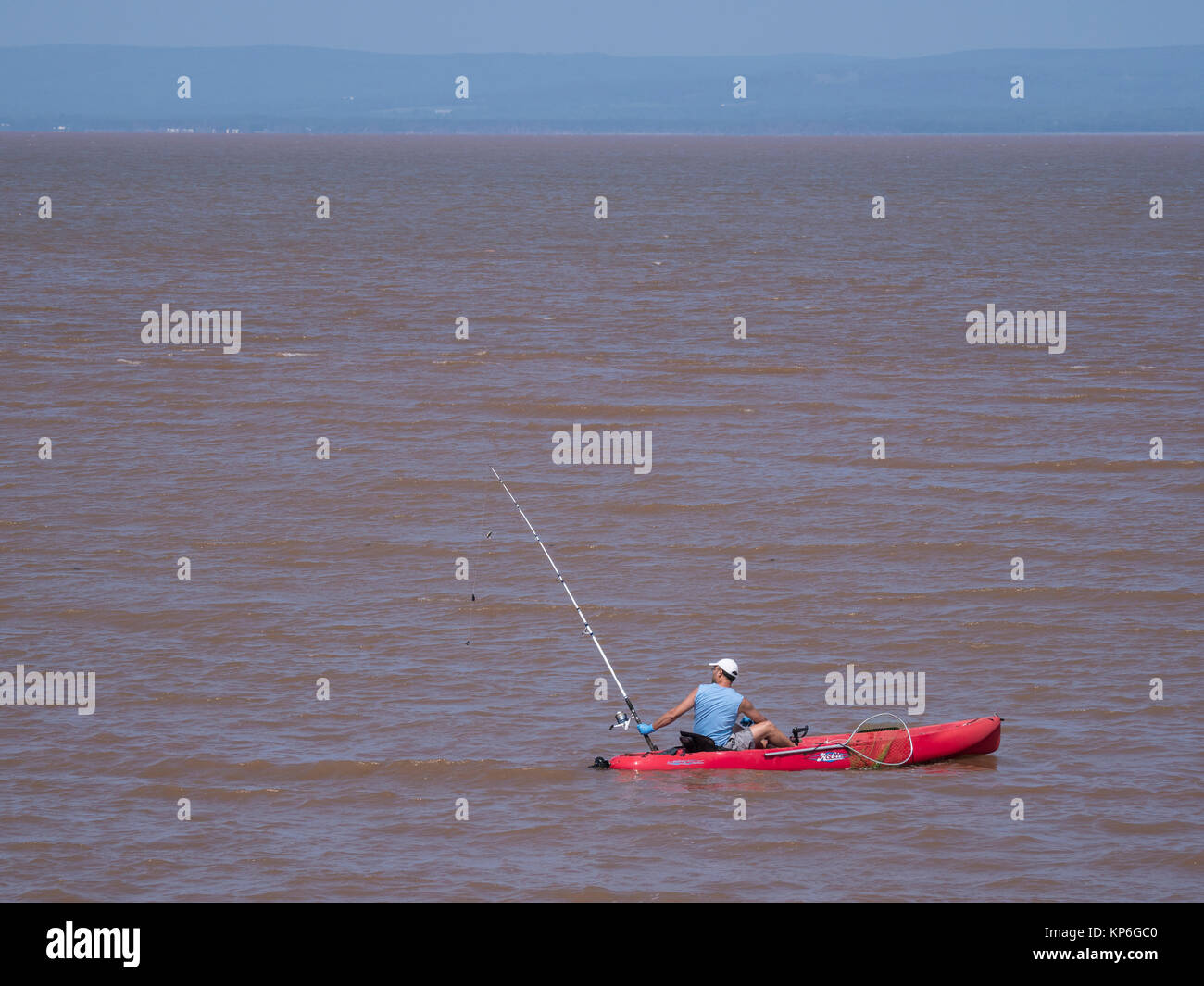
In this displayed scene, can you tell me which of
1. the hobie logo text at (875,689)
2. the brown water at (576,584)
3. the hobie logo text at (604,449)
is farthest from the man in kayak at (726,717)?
the hobie logo text at (604,449)

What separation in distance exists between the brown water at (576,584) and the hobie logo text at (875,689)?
17 centimetres

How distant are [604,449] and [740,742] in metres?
11.3

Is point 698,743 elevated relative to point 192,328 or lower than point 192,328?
lower

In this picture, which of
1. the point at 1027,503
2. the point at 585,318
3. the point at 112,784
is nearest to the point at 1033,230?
the point at 585,318

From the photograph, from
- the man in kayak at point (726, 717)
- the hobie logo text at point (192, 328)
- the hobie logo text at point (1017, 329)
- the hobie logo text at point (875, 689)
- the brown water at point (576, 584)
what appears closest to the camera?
the brown water at point (576, 584)

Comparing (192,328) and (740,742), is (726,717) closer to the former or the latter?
(740,742)

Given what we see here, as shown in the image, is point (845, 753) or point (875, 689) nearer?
point (845, 753)

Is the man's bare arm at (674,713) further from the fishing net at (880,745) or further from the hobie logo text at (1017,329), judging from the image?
the hobie logo text at (1017,329)

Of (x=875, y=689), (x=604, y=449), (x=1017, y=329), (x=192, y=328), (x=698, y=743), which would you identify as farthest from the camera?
(x=1017, y=329)

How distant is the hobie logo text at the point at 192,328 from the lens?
32094 millimetres

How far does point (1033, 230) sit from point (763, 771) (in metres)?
51.4
